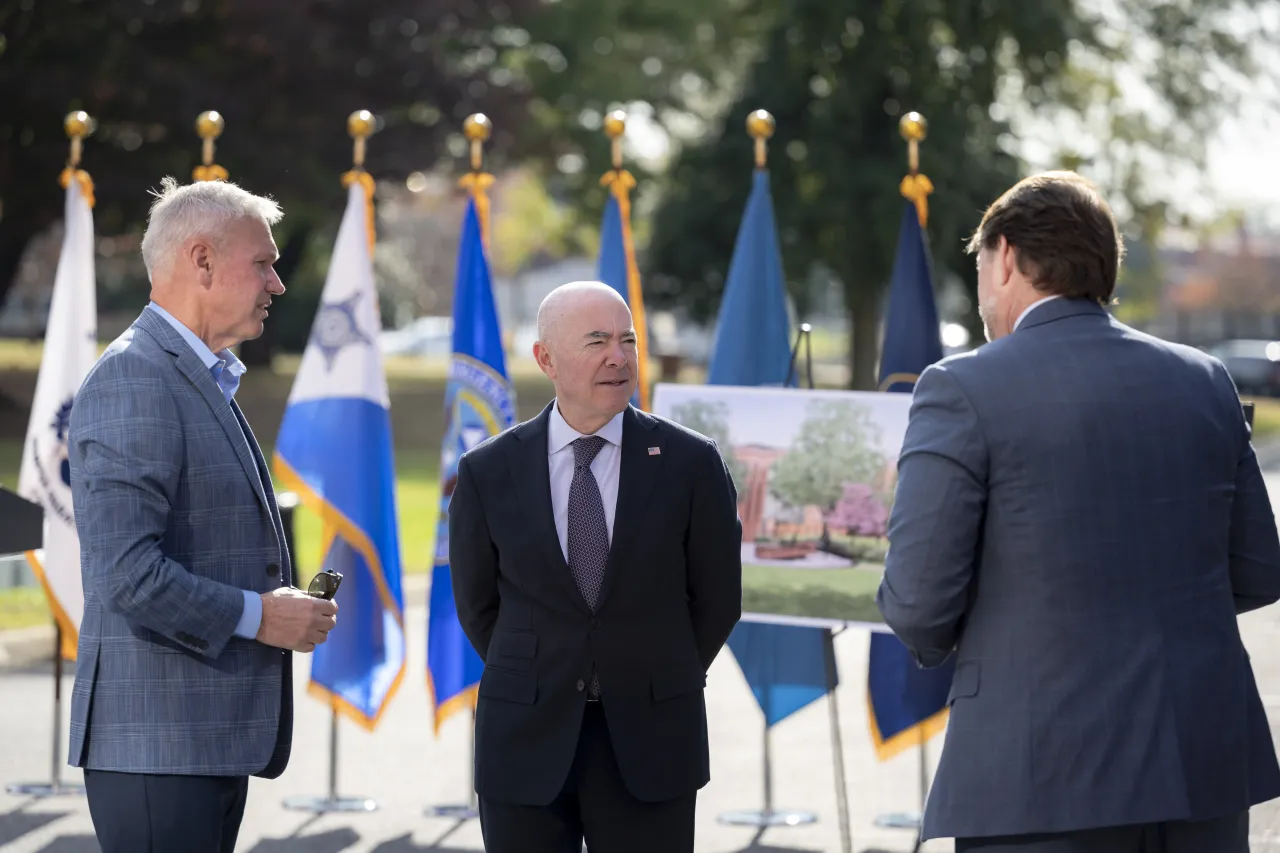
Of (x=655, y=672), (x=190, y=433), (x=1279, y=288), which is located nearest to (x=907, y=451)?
(x=655, y=672)

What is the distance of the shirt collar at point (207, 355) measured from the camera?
140 inches

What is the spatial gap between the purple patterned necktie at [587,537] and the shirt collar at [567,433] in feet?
0.26

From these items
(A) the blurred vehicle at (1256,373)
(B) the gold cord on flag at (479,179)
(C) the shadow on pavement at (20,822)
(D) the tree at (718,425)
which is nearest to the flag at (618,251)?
(B) the gold cord on flag at (479,179)

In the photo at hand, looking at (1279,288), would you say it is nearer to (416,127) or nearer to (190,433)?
(416,127)

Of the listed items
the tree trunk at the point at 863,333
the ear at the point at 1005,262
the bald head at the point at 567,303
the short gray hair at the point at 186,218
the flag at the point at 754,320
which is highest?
the tree trunk at the point at 863,333

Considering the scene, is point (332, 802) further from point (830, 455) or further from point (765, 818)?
point (830, 455)

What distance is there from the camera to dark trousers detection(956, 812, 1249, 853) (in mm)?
3084

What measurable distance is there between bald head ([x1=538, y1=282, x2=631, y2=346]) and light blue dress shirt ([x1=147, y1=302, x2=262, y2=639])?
0.70 m

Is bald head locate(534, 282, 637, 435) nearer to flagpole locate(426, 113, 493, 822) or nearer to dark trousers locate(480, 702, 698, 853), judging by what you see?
dark trousers locate(480, 702, 698, 853)

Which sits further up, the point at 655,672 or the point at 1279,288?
the point at 1279,288

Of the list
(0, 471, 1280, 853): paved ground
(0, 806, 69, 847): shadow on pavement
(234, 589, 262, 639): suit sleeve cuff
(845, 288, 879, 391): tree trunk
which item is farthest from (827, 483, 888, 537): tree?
(845, 288, 879, 391): tree trunk

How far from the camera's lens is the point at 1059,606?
10.1 feet

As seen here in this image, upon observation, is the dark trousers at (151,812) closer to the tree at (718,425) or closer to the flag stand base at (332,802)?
the tree at (718,425)

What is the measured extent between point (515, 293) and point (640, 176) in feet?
240
